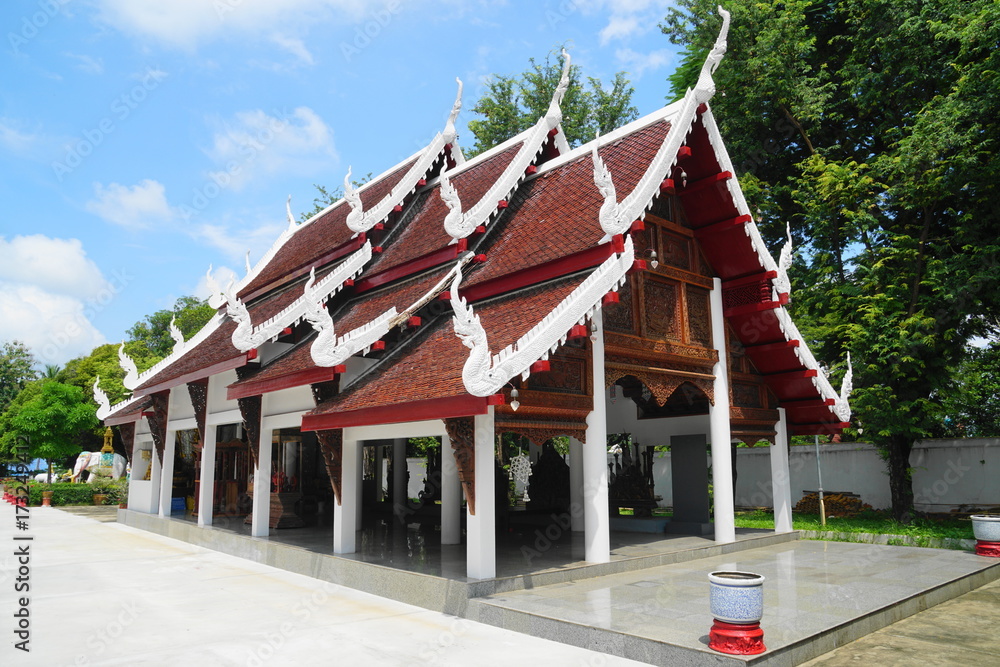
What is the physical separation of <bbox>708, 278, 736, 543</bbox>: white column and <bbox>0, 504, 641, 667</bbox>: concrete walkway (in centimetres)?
450

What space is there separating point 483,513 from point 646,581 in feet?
6.21

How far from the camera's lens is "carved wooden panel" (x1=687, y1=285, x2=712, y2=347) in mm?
8883

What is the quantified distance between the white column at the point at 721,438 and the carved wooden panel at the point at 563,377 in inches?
105

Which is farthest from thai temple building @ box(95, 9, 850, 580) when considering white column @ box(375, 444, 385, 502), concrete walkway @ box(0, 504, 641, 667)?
white column @ box(375, 444, 385, 502)

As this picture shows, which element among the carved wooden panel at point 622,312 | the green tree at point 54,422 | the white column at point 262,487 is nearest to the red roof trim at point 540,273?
the carved wooden panel at point 622,312

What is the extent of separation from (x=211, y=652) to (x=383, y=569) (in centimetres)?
222

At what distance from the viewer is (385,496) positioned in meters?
16.9

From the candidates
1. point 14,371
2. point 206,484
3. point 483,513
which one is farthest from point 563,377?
point 14,371

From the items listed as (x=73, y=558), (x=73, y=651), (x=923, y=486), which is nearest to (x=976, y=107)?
(x=923, y=486)

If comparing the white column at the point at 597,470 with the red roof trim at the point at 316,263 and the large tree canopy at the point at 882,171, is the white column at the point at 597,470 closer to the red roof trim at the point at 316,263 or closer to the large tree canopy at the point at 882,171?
the red roof trim at the point at 316,263

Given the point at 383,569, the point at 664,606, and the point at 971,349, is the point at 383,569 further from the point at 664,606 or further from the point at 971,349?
the point at 971,349

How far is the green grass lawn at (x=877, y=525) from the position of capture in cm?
1129

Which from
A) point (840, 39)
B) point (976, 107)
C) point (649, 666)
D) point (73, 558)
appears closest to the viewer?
point (649, 666)

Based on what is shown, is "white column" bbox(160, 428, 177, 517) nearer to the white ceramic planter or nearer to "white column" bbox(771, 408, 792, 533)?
"white column" bbox(771, 408, 792, 533)
